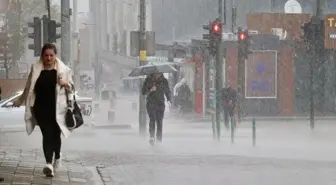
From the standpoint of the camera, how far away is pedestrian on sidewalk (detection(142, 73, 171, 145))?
56.9ft

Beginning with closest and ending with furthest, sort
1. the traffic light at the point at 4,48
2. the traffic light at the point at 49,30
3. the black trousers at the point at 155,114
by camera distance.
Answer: the black trousers at the point at 155,114 → the traffic light at the point at 49,30 → the traffic light at the point at 4,48

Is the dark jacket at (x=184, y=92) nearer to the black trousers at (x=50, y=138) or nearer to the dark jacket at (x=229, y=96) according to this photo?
the dark jacket at (x=229, y=96)

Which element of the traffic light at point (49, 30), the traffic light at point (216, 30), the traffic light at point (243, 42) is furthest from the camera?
the traffic light at point (243, 42)

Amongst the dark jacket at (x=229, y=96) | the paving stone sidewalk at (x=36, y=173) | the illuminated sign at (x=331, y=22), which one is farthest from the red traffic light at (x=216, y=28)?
the illuminated sign at (x=331, y=22)

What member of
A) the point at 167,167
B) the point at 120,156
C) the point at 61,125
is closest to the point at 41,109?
the point at 61,125

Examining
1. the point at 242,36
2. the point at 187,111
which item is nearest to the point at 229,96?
the point at 242,36

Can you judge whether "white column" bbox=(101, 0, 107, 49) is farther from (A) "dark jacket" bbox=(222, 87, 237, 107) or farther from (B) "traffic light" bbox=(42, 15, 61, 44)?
(B) "traffic light" bbox=(42, 15, 61, 44)

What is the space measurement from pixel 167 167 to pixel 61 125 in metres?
3.19

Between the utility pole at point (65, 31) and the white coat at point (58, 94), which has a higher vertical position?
the utility pole at point (65, 31)

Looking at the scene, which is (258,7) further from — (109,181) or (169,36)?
(109,181)

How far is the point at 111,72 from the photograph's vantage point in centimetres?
8962

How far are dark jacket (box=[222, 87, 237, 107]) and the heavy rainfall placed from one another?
0.05m

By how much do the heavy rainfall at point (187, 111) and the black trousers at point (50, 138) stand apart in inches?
0.5

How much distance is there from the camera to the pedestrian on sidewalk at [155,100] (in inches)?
683
